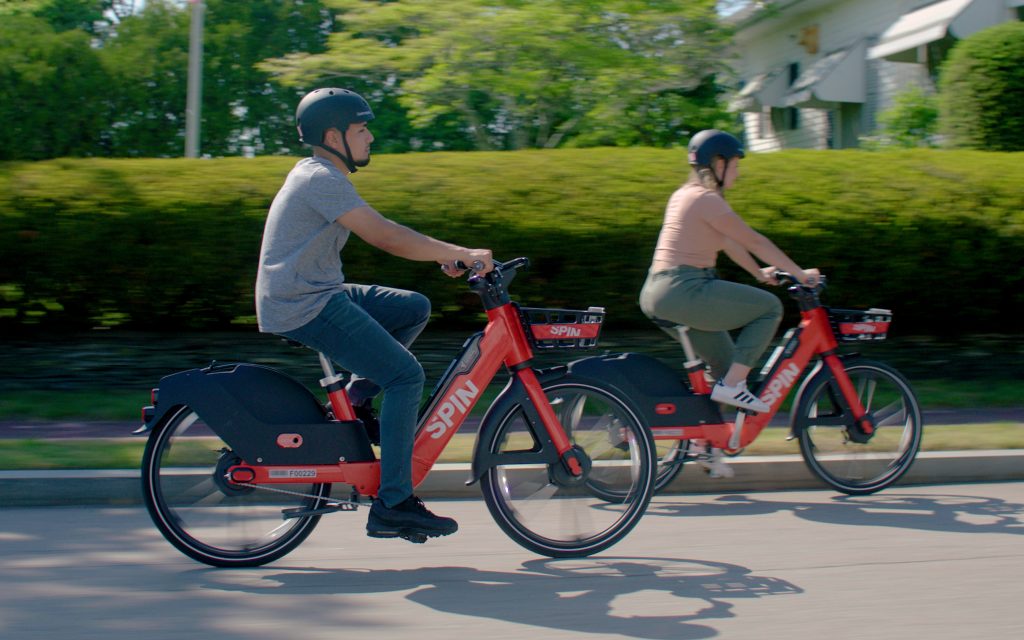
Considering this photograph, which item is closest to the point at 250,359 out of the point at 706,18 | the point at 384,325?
the point at 384,325

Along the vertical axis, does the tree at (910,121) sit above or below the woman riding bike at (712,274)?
above

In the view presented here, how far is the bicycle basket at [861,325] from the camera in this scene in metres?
6.54

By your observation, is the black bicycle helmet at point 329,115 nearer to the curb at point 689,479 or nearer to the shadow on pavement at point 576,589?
the shadow on pavement at point 576,589

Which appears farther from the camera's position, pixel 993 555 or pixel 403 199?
pixel 403 199

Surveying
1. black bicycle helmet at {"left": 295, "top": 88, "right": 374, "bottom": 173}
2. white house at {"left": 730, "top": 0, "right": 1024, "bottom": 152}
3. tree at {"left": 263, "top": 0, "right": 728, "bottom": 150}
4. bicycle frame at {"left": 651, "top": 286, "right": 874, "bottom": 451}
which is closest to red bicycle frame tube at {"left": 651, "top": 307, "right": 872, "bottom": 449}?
bicycle frame at {"left": 651, "top": 286, "right": 874, "bottom": 451}

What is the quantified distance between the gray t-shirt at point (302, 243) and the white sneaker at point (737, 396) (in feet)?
7.70

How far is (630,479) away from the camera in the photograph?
5.29 metres

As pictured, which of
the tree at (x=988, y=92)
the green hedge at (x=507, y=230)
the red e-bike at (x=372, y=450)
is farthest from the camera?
the tree at (x=988, y=92)

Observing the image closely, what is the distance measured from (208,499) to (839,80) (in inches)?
810

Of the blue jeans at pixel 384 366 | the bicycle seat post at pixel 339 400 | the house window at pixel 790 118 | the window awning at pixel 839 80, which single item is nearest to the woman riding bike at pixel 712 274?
the blue jeans at pixel 384 366

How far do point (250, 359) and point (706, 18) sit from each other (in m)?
10.9

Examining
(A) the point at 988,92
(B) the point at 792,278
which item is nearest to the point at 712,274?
(B) the point at 792,278

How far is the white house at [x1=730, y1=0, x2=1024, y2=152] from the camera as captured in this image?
64.7ft

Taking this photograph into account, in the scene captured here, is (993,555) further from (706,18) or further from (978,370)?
(706,18)
